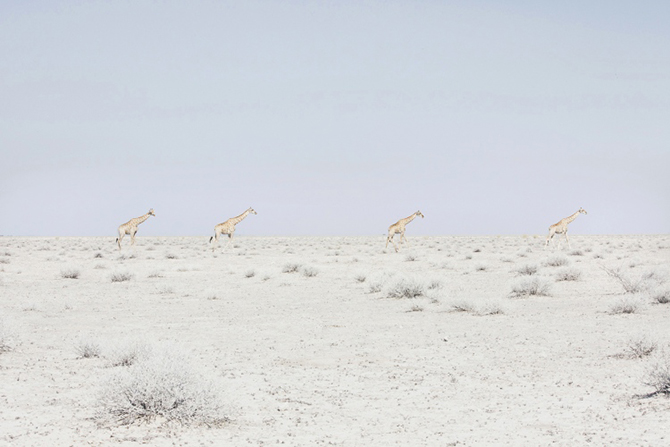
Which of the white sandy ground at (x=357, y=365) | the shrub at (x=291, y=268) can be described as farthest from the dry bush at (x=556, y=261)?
the shrub at (x=291, y=268)

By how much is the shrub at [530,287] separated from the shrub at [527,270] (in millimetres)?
5931

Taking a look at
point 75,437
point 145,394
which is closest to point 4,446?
point 75,437

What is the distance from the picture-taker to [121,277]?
76.9ft

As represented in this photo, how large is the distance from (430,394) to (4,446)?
448 centimetres

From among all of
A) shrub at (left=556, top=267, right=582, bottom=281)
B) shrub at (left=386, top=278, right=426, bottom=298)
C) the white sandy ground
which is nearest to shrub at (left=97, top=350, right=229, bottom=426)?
the white sandy ground

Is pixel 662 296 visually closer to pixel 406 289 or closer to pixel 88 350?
pixel 406 289

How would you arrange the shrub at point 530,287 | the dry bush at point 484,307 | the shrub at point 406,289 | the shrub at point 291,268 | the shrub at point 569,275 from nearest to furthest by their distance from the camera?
the dry bush at point 484,307 < the shrub at point 530,287 < the shrub at point 406,289 < the shrub at point 569,275 < the shrub at point 291,268

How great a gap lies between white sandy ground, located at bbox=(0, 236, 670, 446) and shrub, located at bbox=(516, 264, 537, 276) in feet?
12.1

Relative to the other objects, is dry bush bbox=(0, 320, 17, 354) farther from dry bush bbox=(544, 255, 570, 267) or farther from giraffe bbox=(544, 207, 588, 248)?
giraffe bbox=(544, 207, 588, 248)

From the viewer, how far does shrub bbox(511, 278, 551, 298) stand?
58.3 ft

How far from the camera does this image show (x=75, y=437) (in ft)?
20.6

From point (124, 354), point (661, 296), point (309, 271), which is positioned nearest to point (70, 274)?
point (309, 271)

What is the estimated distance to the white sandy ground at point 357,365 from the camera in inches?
256

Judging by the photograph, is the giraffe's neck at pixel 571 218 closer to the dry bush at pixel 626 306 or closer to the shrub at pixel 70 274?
the shrub at pixel 70 274
